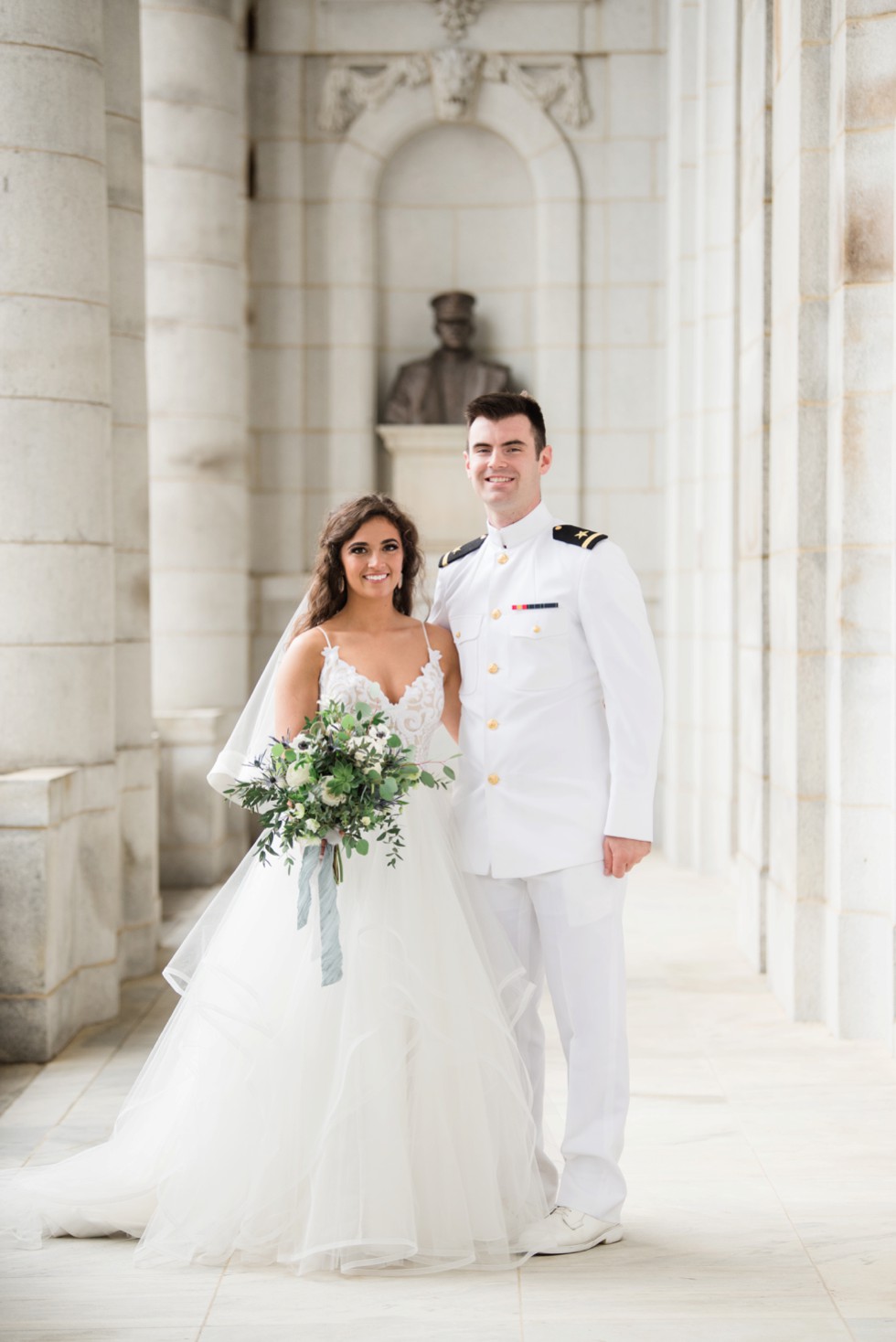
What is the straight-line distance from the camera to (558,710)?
3398mm

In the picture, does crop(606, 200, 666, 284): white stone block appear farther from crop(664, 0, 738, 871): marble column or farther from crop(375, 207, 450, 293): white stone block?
crop(375, 207, 450, 293): white stone block

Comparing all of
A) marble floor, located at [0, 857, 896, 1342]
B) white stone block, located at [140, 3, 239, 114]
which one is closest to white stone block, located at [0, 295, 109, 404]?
marble floor, located at [0, 857, 896, 1342]

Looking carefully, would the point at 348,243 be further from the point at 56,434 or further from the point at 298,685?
the point at 298,685

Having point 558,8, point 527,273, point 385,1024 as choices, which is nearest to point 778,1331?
point 385,1024

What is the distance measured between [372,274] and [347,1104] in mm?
7957

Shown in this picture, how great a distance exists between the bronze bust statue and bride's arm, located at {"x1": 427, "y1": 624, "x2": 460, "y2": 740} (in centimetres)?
651

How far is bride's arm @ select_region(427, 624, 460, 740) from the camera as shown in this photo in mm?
3604

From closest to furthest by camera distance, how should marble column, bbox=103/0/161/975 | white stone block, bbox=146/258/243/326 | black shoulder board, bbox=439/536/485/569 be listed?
black shoulder board, bbox=439/536/485/569 < marble column, bbox=103/0/161/975 < white stone block, bbox=146/258/243/326

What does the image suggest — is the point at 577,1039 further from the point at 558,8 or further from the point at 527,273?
the point at 558,8

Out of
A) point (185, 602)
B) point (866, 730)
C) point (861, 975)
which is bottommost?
point (861, 975)

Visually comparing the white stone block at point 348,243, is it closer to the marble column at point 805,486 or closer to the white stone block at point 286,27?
the white stone block at point 286,27

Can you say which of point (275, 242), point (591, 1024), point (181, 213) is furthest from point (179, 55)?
point (591, 1024)

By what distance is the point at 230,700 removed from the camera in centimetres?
909

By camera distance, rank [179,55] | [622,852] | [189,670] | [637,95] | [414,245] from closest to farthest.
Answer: [622,852] → [179,55] → [189,670] → [637,95] → [414,245]
